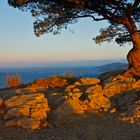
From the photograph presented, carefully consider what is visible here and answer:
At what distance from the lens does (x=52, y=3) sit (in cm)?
2028

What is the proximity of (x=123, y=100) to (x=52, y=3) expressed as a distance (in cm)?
690

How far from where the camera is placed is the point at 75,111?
14.7 metres

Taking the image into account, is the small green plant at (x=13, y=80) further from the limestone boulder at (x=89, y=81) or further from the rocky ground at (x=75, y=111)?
the limestone boulder at (x=89, y=81)

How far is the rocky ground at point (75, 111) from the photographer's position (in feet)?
42.1

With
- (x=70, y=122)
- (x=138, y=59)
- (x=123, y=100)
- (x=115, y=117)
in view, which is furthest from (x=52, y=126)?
(x=138, y=59)

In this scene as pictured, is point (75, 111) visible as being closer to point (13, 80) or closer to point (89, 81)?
point (89, 81)

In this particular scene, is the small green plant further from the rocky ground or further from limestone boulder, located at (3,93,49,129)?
limestone boulder, located at (3,93,49,129)

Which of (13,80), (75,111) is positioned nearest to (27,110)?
(75,111)

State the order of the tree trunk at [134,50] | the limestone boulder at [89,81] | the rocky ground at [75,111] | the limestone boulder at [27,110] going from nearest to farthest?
the rocky ground at [75,111] < the limestone boulder at [27,110] < the limestone boulder at [89,81] < the tree trunk at [134,50]

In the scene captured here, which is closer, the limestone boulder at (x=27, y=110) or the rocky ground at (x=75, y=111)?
the rocky ground at (x=75, y=111)

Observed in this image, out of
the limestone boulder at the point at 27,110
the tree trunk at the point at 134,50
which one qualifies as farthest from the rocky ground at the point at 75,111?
the tree trunk at the point at 134,50

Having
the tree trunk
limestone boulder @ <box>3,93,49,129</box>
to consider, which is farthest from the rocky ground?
the tree trunk

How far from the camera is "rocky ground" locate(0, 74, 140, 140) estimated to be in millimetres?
12820

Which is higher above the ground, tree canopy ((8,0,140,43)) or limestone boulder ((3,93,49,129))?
tree canopy ((8,0,140,43))
